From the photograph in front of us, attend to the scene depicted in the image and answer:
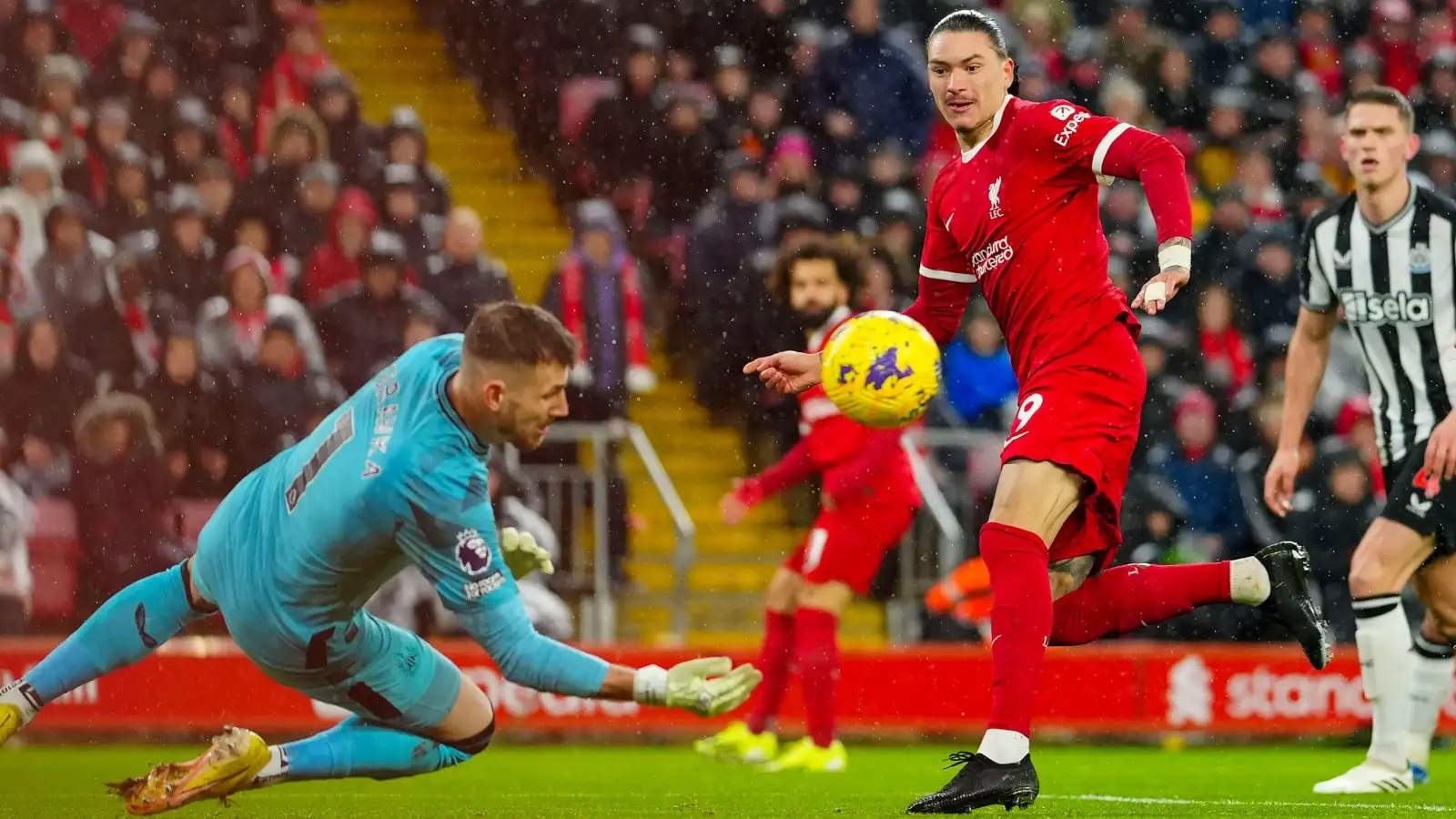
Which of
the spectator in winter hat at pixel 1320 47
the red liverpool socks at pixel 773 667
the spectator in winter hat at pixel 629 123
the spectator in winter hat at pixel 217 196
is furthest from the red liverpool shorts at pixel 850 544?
the spectator in winter hat at pixel 1320 47

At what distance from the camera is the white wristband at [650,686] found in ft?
16.2

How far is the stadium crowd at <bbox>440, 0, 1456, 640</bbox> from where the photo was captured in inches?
484

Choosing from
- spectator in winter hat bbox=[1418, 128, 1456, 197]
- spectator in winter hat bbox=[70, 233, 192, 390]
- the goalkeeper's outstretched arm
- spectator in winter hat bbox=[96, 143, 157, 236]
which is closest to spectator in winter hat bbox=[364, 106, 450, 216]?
spectator in winter hat bbox=[96, 143, 157, 236]

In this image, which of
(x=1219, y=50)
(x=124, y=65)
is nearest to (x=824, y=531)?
(x=124, y=65)

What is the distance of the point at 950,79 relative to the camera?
6043mm

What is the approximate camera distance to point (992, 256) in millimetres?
6109

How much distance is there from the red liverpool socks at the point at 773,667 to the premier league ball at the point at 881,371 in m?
3.27

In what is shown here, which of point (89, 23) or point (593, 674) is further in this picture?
point (89, 23)

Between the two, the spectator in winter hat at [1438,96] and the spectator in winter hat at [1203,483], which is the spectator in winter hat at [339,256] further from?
the spectator in winter hat at [1438,96]

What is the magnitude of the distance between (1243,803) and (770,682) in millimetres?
2648

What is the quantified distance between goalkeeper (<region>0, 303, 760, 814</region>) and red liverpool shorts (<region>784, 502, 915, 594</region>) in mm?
3179

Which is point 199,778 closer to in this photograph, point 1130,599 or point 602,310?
point 1130,599

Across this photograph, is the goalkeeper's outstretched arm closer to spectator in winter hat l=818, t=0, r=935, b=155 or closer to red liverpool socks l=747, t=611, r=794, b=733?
red liverpool socks l=747, t=611, r=794, b=733

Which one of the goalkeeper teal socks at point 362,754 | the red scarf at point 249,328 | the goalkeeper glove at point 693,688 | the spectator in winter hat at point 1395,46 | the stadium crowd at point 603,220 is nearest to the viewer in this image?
the goalkeeper glove at point 693,688
